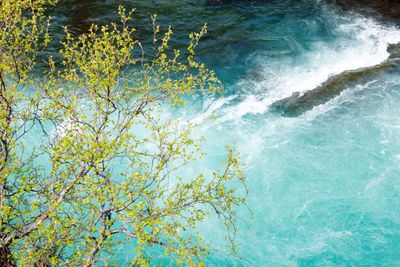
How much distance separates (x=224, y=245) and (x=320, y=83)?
Result: 9.33 m

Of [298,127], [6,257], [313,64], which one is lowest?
[298,127]

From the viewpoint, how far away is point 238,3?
1046 inches

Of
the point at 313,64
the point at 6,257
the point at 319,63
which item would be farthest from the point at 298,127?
the point at 6,257

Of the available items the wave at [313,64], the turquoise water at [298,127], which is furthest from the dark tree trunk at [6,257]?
the wave at [313,64]

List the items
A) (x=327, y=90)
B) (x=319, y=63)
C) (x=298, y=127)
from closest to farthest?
(x=298, y=127) → (x=327, y=90) → (x=319, y=63)

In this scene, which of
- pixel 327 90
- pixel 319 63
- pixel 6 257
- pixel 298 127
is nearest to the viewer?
pixel 6 257

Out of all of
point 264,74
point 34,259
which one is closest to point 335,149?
point 264,74

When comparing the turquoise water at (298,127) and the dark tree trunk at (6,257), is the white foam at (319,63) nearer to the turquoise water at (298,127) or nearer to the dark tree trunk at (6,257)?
the turquoise water at (298,127)

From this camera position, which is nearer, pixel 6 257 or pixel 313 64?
pixel 6 257

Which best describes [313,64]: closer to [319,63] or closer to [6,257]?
[319,63]

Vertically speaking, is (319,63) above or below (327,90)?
above

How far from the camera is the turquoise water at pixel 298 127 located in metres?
15.0

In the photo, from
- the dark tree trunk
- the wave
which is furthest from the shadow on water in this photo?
the dark tree trunk

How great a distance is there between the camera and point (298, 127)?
18531 millimetres
